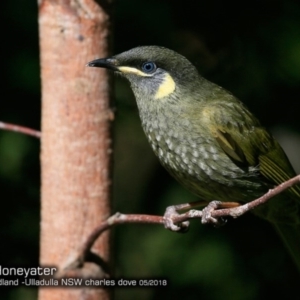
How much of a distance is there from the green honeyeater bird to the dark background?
26.2 inches

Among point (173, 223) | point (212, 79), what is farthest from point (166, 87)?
point (212, 79)

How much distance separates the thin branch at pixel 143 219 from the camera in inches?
121

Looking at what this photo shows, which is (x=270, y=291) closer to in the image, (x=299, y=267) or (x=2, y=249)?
(x=299, y=267)

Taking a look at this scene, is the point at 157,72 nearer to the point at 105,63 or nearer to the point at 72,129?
the point at 105,63

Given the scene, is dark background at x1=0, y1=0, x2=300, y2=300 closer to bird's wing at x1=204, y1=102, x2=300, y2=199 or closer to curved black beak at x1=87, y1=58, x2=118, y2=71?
bird's wing at x1=204, y1=102, x2=300, y2=199

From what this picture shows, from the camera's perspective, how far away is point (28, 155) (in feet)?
16.1

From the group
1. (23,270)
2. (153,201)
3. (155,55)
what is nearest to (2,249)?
(23,270)

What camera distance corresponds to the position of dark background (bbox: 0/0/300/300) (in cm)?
481

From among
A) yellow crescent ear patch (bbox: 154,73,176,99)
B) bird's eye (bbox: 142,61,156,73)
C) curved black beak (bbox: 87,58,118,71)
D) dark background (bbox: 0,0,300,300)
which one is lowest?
dark background (bbox: 0,0,300,300)

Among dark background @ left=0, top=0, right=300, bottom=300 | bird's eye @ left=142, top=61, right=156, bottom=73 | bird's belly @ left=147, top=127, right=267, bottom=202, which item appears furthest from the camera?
dark background @ left=0, top=0, right=300, bottom=300

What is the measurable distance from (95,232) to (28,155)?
1376 millimetres

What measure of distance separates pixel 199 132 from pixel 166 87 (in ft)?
1.01

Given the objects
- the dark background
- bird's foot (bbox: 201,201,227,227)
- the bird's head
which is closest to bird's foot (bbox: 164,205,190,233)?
bird's foot (bbox: 201,201,227,227)

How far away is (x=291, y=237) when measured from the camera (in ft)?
15.0
